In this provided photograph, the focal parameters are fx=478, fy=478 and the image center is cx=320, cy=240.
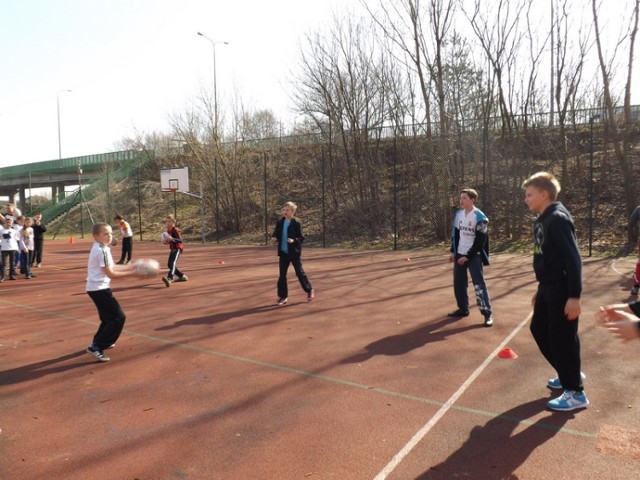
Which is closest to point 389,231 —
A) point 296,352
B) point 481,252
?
point 481,252

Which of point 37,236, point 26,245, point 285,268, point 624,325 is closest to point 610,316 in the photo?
point 624,325

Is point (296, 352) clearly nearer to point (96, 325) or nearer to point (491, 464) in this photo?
point (491, 464)

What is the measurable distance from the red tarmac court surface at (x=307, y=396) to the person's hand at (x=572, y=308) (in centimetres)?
88

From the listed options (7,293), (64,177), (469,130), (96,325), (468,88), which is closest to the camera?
(96,325)

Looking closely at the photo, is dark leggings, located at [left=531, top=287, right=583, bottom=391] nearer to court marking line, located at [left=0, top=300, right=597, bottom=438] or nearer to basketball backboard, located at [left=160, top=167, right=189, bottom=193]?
court marking line, located at [left=0, top=300, right=597, bottom=438]

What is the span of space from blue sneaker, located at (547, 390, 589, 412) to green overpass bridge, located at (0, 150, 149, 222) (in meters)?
35.2

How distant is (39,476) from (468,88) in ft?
→ 70.2

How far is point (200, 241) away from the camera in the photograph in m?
25.8

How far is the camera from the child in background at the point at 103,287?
18.3ft

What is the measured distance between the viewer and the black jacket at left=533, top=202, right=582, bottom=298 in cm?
370

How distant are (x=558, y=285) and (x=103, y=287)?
4.81m

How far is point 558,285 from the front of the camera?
3.85 meters

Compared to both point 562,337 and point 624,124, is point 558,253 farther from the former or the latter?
point 624,124

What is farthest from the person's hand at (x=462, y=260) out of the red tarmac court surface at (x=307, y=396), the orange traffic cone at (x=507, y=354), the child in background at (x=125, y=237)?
the child in background at (x=125, y=237)
